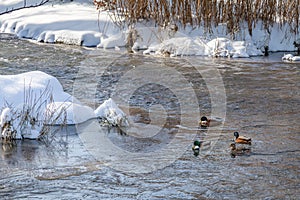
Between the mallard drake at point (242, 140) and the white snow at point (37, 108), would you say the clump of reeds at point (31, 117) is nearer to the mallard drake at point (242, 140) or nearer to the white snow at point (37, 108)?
the white snow at point (37, 108)

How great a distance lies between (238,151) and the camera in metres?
7.14

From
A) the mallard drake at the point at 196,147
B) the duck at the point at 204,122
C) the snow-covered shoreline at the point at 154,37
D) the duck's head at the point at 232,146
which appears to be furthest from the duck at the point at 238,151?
the snow-covered shoreline at the point at 154,37

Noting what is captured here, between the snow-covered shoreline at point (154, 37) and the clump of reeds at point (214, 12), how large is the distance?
0.20 meters

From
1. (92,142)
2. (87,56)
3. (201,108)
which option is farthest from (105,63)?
(92,142)

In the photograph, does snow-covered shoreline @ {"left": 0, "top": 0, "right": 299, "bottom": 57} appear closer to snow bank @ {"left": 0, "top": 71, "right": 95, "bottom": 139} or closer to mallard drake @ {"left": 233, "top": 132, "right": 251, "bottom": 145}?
snow bank @ {"left": 0, "top": 71, "right": 95, "bottom": 139}

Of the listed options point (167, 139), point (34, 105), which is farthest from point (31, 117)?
point (167, 139)

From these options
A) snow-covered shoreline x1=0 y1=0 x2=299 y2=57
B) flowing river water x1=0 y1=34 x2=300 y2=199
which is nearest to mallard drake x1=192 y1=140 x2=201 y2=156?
flowing river water x1=0 y1=34 x2=300 y2=199

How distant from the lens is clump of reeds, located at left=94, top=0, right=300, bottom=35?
1448 centimetres

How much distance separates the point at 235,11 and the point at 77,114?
7.11 meters

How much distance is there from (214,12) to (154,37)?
1510 mm

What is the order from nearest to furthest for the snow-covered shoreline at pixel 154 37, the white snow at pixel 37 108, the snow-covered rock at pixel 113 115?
the white snow at pixel 37 108, the snow-covered rock at pixel 113 115, the snow-covered shoreline at pixel 154 37

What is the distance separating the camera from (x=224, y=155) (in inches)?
275

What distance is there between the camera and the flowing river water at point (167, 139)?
235 inches

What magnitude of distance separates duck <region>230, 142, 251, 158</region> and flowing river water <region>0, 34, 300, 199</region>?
0.05m
